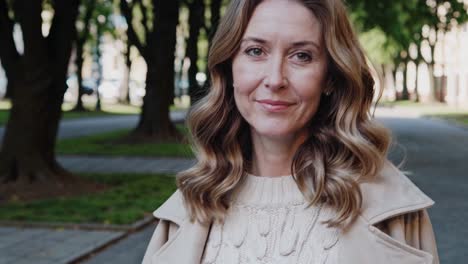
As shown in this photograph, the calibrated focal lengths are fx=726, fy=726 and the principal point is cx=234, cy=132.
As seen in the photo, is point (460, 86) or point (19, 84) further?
point (460, 86)

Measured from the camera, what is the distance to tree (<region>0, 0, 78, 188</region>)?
11.4 metres

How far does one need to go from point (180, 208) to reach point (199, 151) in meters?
0.20

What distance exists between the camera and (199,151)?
7.37 feet

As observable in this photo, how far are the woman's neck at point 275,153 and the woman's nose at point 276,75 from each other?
19 cm

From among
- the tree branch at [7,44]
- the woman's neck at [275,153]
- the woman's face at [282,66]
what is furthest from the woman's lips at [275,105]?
the tree branch at [7,44]

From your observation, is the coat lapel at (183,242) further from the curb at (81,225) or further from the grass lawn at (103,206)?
the grass lawn at (103,206)

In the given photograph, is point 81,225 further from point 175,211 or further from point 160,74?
point 160,74

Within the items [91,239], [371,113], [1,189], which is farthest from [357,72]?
[1,189]

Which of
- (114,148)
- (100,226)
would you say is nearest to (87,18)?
(114,148)

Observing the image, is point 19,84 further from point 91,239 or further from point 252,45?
point 252,45

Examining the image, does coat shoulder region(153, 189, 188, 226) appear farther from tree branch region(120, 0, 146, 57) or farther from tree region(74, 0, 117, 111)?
tree region(74, 0, 117, 111)

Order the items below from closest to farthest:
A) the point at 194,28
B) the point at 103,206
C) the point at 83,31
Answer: the point at 103,206
the point at 194,28
the point at 83,31

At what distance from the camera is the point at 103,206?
9.86 m

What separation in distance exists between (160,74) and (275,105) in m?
19.1
